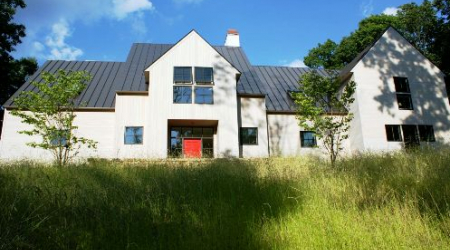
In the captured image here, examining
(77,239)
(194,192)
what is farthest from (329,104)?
(77,239)

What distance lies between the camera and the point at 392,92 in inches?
916

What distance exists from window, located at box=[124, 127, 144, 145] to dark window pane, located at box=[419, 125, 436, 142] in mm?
18280

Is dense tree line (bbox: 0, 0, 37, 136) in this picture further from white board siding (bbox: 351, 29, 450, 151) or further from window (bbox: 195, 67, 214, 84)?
white board siding (bbox: 351, 29, 450, 151)

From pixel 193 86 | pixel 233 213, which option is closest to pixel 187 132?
pixel 193 86

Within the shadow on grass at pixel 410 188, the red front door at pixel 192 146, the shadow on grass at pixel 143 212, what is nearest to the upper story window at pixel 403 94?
the red front door at pixel 192 146

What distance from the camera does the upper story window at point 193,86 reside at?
2034 centimetres

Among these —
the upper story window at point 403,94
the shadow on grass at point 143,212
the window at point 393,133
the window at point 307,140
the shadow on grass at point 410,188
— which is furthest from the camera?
the upper story window at point 403,94

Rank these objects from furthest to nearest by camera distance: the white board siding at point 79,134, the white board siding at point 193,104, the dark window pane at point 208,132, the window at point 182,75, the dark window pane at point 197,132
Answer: the dark window pane at point 208,132 → the dark window pane at point 197,132 → the window at point 182,75 → the white board siding at point 193,104 → the white board siding at point 79,134

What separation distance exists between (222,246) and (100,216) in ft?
7.19

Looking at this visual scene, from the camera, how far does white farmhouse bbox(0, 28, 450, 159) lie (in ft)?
64.4

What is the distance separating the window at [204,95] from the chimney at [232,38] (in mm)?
12645

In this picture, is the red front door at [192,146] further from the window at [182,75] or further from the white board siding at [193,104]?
the window at [182,75]

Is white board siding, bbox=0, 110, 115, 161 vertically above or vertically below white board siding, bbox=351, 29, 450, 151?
below

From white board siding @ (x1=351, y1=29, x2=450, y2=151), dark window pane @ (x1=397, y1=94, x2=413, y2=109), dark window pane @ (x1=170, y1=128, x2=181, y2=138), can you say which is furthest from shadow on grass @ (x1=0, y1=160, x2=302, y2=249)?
dark window pane @ (x1=397, y1=94, x2=413, y2=109)
